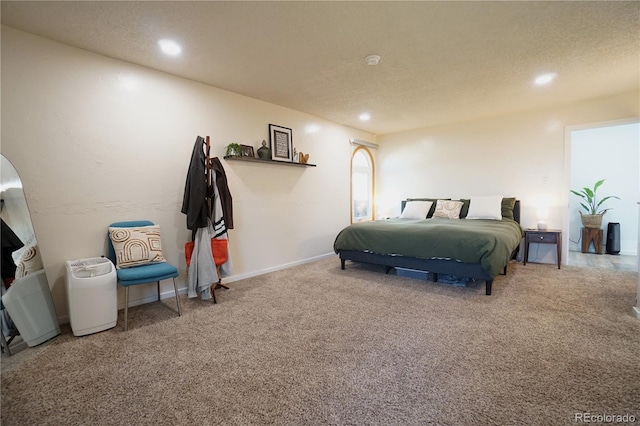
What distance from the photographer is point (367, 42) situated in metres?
2.39

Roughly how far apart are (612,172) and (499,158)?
2095 mm

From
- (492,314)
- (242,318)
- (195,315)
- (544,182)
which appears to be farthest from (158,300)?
(544,182)

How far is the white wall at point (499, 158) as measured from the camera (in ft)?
13.5

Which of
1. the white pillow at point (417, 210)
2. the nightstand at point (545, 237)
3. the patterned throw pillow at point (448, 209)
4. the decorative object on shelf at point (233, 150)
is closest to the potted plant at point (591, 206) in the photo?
the nightstand at point (545, 237)

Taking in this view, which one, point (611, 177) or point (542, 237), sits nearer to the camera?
point (542, 237)

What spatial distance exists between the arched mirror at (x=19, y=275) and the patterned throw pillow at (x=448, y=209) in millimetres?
4847

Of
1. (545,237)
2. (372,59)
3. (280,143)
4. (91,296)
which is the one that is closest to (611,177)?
(545,237)

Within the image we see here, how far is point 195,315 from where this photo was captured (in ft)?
8.37

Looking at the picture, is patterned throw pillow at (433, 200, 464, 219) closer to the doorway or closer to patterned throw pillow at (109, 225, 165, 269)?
the doorway

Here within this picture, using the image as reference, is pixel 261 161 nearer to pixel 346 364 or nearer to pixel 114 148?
pixel 114 148

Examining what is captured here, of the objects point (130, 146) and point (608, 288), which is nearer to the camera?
point (130, 146)

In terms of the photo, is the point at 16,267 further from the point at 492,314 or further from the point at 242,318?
the point at 492,314

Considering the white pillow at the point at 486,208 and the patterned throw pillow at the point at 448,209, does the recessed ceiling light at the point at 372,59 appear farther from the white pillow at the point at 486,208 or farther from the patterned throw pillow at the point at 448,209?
the white pillow at the point at 486,208

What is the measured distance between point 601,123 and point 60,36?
6152mm
